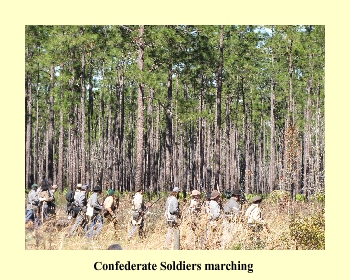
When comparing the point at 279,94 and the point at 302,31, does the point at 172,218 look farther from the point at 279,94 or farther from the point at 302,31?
the point at 279,94

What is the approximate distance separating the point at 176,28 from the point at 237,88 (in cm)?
1880

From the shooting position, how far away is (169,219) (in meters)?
12.2

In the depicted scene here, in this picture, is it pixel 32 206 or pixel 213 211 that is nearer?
pixel 213 211

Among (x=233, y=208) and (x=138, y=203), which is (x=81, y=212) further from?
(x=233, y=208)

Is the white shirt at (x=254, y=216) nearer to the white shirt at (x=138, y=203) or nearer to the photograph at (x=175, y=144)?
the photograph at (x=175, y=144)

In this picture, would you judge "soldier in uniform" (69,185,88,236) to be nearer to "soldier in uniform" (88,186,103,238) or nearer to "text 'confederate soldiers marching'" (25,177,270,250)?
"text 'confederate soldiers marching'" (25,177,270,250)

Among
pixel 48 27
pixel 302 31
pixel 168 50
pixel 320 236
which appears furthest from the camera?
pixel 302 31

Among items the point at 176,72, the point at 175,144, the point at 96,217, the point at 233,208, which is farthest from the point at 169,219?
the point at 175,144

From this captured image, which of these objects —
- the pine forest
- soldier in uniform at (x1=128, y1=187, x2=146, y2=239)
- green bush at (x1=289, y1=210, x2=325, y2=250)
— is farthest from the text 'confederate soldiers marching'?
the pine forest

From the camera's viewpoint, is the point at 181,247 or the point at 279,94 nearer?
the point at 181,247

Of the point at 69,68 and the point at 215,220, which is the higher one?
the point at 69,68

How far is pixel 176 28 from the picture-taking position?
67.1 feet

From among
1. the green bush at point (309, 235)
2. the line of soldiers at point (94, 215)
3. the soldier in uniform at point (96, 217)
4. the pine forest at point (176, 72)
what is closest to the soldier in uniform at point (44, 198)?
the line of soldiers at point (94, 215)

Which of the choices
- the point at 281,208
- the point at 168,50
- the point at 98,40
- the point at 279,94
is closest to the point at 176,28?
the point at 168,50
